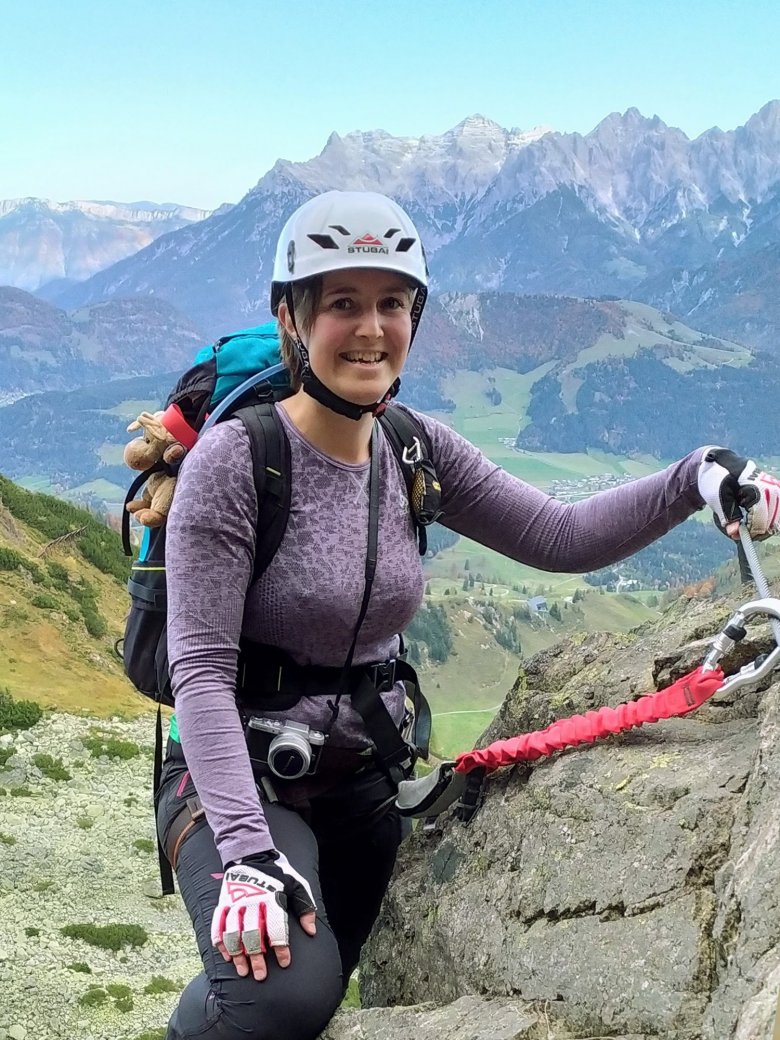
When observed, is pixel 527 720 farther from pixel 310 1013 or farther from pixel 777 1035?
pixel 777 1035

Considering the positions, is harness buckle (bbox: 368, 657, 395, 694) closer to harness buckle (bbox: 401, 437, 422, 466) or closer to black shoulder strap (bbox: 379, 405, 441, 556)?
black shoulder strap (bbox: 379, 405, 441, 556)

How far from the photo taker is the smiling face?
439 cm

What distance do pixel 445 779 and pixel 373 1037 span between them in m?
1.43

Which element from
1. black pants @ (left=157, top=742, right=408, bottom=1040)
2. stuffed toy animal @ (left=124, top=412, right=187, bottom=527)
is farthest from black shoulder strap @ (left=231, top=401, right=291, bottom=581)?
black pants @ (left=157, top=742, right=408, bottom=1040)

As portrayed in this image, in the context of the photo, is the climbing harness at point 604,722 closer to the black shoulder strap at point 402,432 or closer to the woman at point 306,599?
the woman at point 306,599

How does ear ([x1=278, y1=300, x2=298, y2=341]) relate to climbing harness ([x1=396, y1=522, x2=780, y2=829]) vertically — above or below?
above

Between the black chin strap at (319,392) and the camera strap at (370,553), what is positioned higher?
the black chin strap at (319,392)

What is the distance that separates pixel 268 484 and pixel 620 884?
2.45 m

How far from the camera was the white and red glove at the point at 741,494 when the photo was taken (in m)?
4.47

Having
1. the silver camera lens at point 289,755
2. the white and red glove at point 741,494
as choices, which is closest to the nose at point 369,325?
the white and red glove at point 741,494

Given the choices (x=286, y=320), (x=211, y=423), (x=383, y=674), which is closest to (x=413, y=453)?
(x=286, y=320)

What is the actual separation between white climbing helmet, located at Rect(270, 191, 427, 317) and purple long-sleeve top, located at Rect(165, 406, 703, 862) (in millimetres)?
768

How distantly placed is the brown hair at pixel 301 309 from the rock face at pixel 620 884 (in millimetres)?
2603

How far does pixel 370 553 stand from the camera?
4.58 metres
